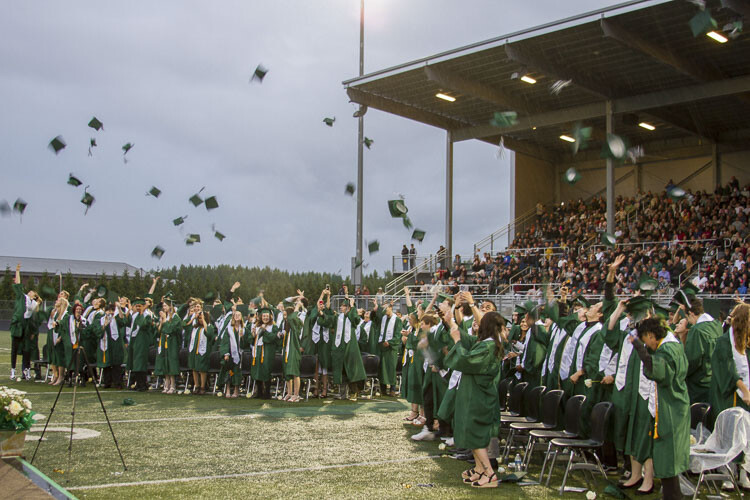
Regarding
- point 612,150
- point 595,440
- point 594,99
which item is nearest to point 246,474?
point 595,440

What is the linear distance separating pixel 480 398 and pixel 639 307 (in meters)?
1.89

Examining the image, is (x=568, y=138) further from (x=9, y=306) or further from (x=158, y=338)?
(x=9, y=306)

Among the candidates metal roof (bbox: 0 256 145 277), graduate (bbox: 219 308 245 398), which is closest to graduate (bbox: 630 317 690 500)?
graduate (bbox: 219 308 245 398)

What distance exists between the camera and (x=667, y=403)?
6.41 metres

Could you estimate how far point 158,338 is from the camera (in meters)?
16.0

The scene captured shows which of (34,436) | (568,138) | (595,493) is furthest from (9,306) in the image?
(595,493)

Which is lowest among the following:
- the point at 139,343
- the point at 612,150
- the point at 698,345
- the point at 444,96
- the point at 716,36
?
the point at 139,343

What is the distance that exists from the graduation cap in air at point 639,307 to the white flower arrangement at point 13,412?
6344mm

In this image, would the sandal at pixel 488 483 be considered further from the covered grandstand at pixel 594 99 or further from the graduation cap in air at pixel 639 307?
the covered grandstand at pixel 594 99

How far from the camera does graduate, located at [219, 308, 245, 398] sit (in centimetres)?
1441

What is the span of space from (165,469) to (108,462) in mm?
749

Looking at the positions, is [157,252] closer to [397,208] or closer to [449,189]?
[397,208]

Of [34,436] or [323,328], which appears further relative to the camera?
[323,328]

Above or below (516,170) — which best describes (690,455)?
below
